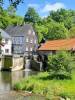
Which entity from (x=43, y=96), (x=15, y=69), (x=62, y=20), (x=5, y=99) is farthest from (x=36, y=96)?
(x=62, y=20)

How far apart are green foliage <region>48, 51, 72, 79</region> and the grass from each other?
1206 millimetres

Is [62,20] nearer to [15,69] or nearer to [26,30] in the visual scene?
[26,30]

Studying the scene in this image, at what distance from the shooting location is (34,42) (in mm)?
98188

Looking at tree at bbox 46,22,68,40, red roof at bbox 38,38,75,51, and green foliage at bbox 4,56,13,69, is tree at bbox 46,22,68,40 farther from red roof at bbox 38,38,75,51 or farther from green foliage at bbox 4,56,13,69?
green foliage at bbox 4,56,13,69

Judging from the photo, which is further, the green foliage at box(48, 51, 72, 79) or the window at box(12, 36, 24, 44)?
the window at box(12, 36, 24, 44)

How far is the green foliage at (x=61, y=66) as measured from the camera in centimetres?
3916

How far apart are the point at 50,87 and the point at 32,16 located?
10160cm

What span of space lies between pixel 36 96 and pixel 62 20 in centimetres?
11692

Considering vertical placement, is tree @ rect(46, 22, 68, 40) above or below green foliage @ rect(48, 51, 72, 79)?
above

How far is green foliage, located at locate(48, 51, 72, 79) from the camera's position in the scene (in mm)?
39159

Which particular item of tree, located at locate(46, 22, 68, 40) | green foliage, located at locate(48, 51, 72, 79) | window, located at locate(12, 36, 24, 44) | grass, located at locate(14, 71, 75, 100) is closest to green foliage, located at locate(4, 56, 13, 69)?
green foliage, located at locate(48, 51, 72, 79)

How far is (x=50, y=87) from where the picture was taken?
33.8 metres

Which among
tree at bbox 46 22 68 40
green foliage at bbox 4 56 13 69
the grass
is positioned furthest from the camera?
tree at bbox 46 22 68 40

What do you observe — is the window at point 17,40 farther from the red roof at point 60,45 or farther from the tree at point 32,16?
the tree at point 32,16
